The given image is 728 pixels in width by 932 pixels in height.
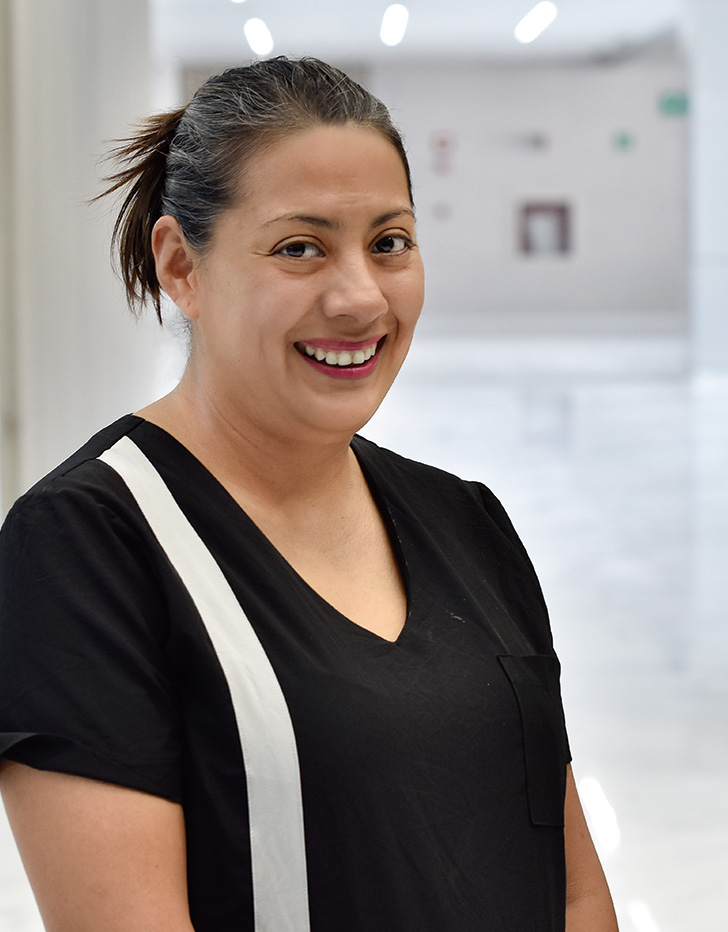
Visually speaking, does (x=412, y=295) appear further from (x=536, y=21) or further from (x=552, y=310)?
(x=552, y=310)

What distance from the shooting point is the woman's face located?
136 cm

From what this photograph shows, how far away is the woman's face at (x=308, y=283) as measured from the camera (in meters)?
1.36

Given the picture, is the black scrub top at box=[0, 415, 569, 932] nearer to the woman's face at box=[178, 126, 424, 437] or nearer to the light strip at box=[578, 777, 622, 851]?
the woman's face at box=[178, 126, 424, 437]

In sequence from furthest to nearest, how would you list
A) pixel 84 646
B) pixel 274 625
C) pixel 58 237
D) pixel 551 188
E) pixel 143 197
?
pixel 551 188 → pixel 58 237 → pixel 143 197 → pixel 274 625 → pixel 84 646

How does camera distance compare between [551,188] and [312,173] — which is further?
[551,188]

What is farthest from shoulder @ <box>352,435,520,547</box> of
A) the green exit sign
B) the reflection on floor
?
the green exit sign

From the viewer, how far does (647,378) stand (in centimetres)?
1543

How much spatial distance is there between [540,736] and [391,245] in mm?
616

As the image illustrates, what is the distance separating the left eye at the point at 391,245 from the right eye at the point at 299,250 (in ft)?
0.30

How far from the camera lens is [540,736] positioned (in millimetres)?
1484

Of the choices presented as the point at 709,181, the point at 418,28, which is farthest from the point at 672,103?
the point at 709,181

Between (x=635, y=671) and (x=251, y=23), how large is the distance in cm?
1714

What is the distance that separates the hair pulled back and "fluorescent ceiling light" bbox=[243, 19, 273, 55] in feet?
62.9

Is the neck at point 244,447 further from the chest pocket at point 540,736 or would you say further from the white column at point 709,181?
the white column at point 709,181
